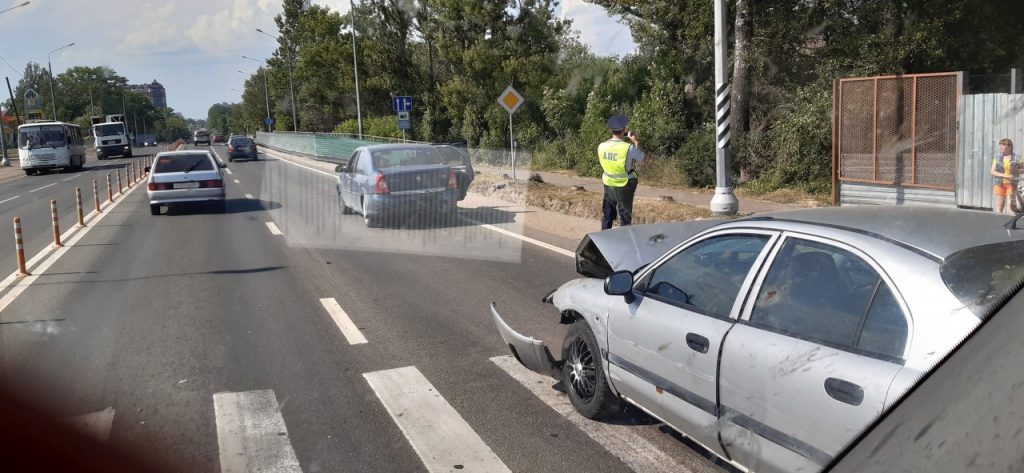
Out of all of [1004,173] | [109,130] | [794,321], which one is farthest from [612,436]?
[109,130]

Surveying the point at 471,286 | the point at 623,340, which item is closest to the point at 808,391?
the point at 623,340

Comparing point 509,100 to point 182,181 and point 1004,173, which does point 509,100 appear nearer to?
point 182,181

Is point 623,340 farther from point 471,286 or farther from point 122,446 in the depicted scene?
point 471,286

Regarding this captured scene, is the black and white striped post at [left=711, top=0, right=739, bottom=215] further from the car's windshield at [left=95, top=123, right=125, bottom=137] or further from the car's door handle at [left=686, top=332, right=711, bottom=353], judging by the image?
the car's windshield at [left=95, top=123, right=125, bottom=137]

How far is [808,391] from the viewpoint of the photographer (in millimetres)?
3129

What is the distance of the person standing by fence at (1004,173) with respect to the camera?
39.5 ft

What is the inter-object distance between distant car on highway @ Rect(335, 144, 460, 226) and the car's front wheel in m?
9.79

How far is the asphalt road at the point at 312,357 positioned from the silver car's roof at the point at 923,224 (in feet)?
4.68

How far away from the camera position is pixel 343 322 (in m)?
7.64

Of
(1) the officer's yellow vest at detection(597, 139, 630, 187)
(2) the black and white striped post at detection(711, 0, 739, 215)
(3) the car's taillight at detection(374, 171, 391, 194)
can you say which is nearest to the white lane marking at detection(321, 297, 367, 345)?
(1) the officer's yellow vest at detection(597, 139, 630, 187)

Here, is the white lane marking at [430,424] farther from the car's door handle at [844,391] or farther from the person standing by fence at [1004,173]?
the person standing by fence at [1004,173]

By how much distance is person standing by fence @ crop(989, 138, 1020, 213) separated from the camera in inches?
474

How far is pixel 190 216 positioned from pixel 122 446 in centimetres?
1751

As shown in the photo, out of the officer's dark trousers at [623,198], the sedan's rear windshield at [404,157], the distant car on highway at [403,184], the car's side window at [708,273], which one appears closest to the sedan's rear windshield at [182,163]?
the distant car on highway at [403,184]
